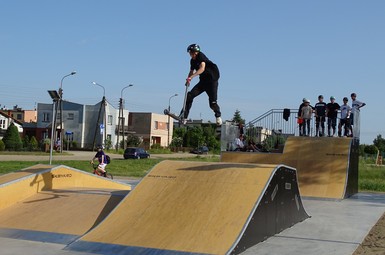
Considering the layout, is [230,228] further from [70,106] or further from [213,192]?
[70,106]

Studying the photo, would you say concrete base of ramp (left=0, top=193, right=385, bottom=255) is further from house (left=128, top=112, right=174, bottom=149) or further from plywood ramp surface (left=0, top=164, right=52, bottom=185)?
house (left=128, top=112, right=174, bottom=149)

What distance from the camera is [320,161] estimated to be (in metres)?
15.5

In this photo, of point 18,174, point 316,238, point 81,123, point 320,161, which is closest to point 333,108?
point 320,161

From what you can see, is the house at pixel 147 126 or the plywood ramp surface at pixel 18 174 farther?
the house at pixel 147 126

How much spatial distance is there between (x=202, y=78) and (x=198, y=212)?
269cm

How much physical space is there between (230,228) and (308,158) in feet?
31.1

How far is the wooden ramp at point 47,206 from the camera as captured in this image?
26.1ft

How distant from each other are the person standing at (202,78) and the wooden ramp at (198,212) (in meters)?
1.26

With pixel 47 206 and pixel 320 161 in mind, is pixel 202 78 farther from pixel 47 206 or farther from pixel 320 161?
pixel 320 161

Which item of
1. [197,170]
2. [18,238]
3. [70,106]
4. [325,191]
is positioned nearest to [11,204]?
[18,238]

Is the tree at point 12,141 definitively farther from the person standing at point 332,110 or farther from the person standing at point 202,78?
the person standing at point 202,78

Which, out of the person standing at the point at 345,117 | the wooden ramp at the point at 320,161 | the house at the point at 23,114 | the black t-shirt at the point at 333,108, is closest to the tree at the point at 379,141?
the house at the point at 23,114

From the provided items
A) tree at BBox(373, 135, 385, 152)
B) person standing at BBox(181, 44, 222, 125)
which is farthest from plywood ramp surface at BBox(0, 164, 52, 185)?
tree at BBox(373, 135, 385, 152)

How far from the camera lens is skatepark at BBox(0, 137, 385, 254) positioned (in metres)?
6.98
